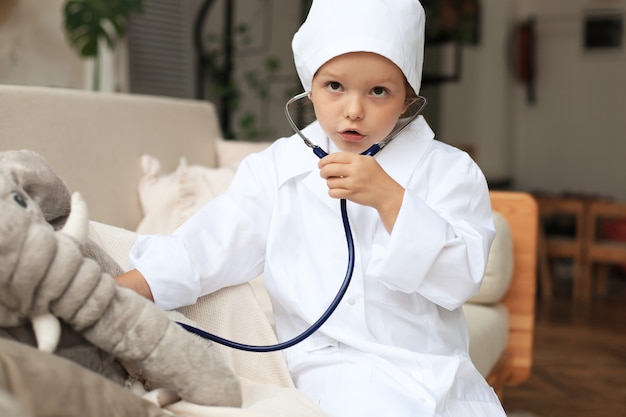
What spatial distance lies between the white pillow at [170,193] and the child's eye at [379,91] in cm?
103

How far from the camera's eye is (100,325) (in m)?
0.82

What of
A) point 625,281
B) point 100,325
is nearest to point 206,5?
point 100,325

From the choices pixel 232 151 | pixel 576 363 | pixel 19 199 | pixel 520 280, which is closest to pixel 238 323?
pixel 19 199

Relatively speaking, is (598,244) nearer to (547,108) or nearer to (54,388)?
(547,108)

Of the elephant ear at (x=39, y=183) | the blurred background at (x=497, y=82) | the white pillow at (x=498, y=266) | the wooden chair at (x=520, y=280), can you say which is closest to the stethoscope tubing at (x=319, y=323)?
the elephant ear at (x=39, y=183)

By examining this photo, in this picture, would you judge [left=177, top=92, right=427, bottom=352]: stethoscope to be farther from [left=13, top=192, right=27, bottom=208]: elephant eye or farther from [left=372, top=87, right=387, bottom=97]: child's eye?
[left=13, top=192, right=27, bottom=208]: elephant eye

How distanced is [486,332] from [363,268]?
934 mm

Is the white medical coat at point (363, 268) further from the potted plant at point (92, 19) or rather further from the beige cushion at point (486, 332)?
the potted plant at point (92, 19)

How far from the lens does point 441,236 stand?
1.08 m

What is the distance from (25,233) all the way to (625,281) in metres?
5.87

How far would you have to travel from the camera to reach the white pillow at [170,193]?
205 cm

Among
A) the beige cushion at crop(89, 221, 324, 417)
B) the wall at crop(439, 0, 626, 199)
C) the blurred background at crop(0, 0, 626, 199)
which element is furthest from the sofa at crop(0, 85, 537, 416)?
the wall at crop(439, 0, 626, 199)

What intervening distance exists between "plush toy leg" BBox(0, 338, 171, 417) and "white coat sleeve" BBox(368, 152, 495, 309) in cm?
45

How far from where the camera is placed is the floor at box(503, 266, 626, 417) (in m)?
2.86
